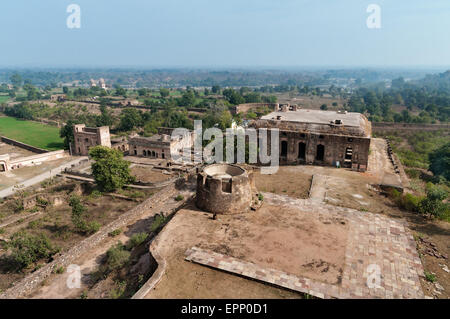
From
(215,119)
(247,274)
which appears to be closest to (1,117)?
(215,119)

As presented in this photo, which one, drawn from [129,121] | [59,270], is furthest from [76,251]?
[129,121]

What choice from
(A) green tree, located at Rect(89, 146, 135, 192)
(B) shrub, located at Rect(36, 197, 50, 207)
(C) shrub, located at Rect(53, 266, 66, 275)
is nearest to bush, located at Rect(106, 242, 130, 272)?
(C) shrub, located at Rect(53, 266, 66, 275)

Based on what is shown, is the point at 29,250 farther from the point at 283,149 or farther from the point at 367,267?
the point at 283,149

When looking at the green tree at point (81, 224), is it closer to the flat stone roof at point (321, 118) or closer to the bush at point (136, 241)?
the bush at point (136, 241)

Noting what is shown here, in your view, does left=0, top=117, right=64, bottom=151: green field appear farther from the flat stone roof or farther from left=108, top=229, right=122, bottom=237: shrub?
the flat stone roof

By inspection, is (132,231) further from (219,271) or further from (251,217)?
(219,271)
